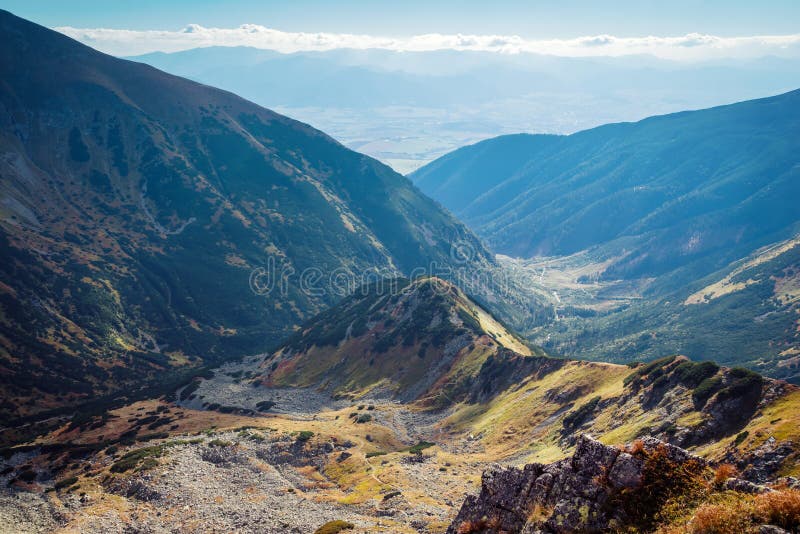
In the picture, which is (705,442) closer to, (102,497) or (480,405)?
(480,405)

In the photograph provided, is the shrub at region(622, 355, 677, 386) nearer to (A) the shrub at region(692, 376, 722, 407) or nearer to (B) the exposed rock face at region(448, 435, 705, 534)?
(A) the shrub at region(692, 376, 722, 407)

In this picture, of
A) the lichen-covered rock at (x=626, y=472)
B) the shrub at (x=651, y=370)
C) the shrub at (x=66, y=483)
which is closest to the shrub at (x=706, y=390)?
the shrub at (x=651, y=370)

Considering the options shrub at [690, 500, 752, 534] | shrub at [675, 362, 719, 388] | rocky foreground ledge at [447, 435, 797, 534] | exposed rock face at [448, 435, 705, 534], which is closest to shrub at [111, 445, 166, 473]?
exposed rock face at [448, 435, 705, 534]

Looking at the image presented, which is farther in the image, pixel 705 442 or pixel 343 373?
pixel 343 373

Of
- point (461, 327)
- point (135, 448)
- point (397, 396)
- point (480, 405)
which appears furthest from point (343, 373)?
point (135, 448)

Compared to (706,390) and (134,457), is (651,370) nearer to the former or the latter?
(706,390)

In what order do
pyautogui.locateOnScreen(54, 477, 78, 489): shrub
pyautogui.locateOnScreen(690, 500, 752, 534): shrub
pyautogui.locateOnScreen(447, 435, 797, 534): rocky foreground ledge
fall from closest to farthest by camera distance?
pyautogui.locateOnScreen(690, 500, 752, 534): shrub
pyautogui.locateOnScreen(447, 435, 797, 534): rocky foreground ledge
pyautogui.locateOnScreen(54, 477, 78, 489): shrub

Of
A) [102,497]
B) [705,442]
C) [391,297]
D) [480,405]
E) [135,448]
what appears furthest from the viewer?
[391,297]
